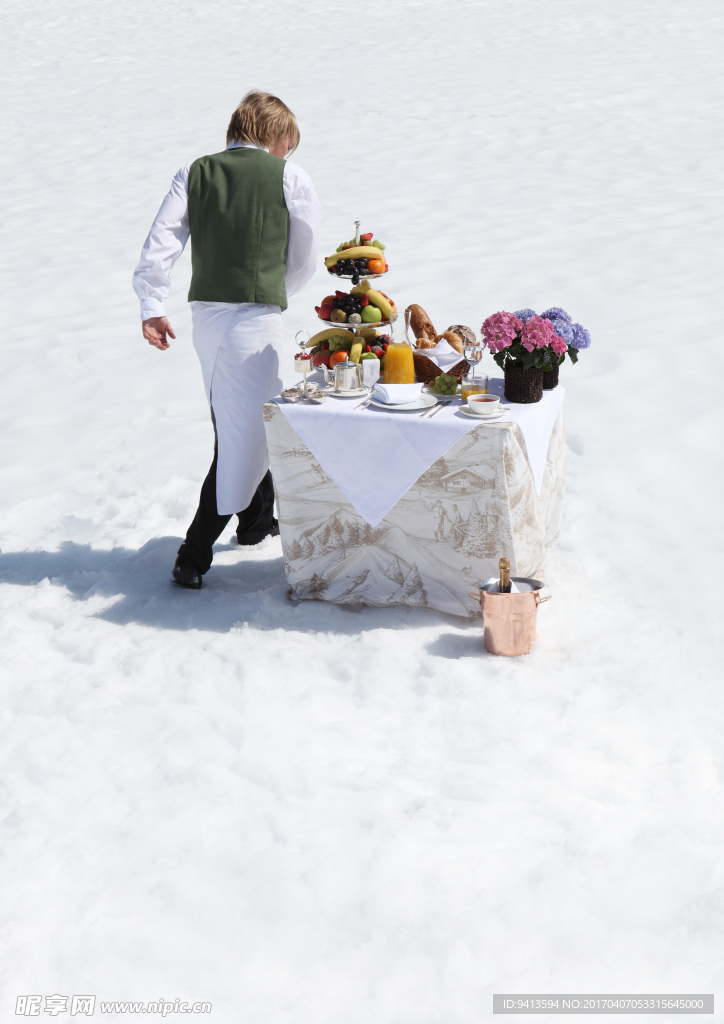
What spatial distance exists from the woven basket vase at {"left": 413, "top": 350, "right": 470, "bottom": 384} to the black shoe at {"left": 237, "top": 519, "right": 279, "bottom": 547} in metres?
0.91

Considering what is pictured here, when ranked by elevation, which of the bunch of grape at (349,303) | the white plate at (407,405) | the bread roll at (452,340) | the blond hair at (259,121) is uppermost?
the blond hair at (259,121)

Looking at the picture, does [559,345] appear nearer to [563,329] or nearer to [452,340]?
[563,329]

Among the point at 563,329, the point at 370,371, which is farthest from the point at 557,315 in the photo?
the point at 370,371

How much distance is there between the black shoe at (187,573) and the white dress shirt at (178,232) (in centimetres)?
86

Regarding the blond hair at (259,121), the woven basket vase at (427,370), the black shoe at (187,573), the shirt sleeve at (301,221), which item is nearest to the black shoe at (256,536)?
the black shoe at (187,573)

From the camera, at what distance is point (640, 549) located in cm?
364

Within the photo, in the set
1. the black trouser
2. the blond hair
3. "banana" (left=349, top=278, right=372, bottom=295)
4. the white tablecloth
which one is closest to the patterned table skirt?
the white tablecloth

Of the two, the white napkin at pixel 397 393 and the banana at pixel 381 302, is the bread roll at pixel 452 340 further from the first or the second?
the white napkin at pixel 397 393

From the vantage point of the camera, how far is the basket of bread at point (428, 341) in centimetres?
329

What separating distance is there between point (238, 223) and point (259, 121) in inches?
13.2

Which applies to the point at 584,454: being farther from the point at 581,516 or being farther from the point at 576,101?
the point at 576,101

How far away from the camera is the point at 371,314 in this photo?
128 inches

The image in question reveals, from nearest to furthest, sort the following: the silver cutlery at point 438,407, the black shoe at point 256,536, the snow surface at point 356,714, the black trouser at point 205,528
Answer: the snow surface at point 356,714, the silver cutlery at point 438,407, the black trouser at point 205,528, the black shoe at point 256,536

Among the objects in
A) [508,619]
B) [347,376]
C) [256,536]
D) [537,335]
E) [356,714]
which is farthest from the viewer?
[256,536]
